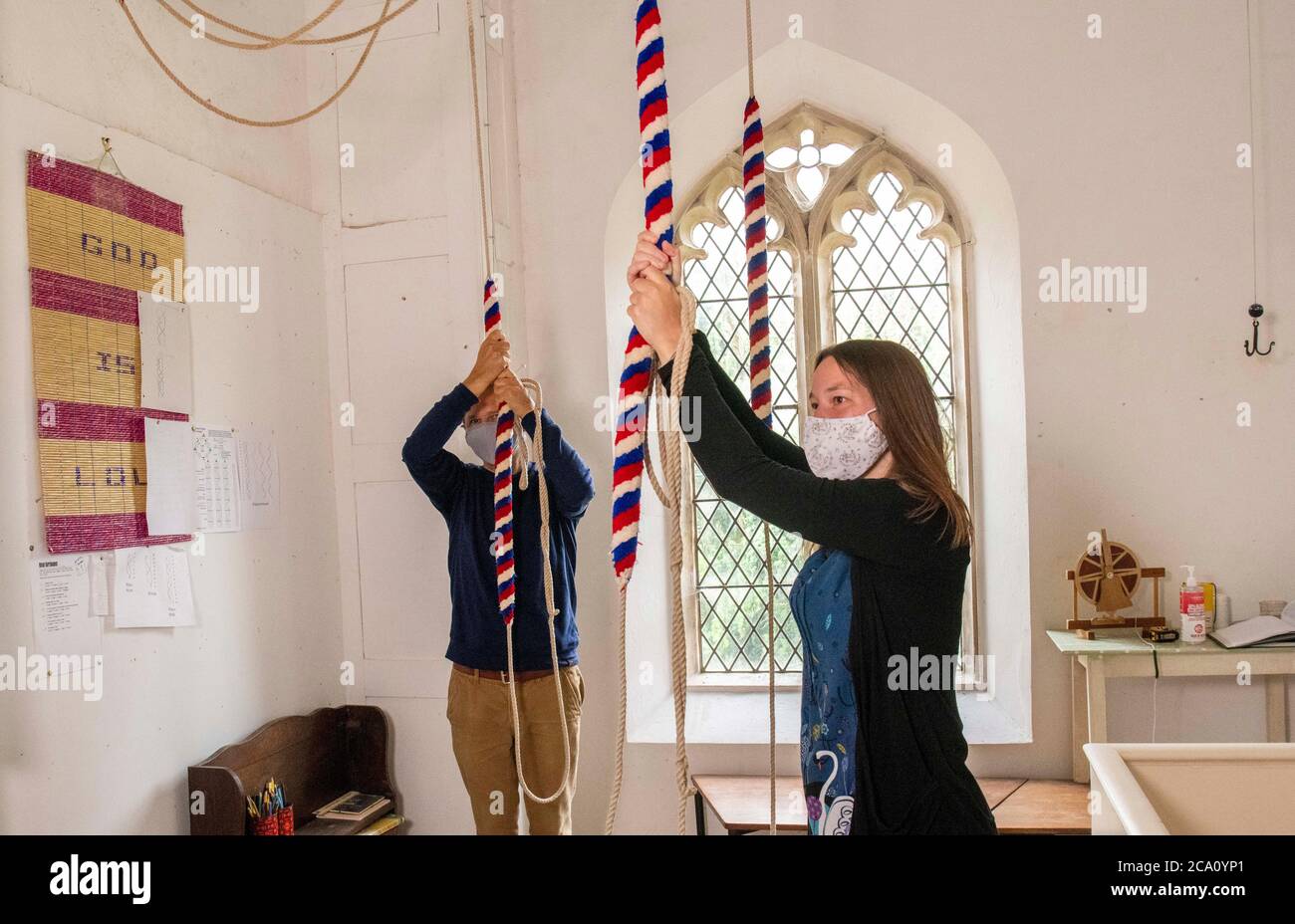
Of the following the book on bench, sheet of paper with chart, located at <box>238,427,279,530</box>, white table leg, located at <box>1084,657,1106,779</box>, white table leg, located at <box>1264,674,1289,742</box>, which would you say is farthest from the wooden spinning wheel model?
sheet of paper with chart, located at <box>238,427,279,530</box>

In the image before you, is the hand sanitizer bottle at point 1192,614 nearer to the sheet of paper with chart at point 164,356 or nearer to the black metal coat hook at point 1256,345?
the black metal coat hook at point 1256,345

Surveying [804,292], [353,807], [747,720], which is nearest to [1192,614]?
[747,720]

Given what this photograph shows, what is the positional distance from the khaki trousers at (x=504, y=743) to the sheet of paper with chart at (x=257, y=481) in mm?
746

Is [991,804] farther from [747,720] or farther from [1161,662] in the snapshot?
[747,720]

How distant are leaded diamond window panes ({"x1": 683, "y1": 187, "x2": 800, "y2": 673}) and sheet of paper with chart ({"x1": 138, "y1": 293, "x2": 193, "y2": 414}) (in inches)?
69.5

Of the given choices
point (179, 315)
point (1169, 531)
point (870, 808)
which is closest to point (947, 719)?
point (870, 808)

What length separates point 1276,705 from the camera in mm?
2699

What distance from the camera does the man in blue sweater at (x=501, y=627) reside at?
2.46m

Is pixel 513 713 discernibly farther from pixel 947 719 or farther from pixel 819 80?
pixel 819 80

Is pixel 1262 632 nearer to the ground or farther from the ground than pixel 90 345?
nearer to the ground

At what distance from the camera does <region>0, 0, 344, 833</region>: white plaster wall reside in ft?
6.26

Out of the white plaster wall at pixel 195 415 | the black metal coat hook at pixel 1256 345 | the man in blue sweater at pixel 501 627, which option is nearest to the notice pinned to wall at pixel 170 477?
Result: the white plaster wall at pixel 195 415

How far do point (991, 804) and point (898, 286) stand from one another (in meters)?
1.80

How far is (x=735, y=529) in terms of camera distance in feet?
11.2
